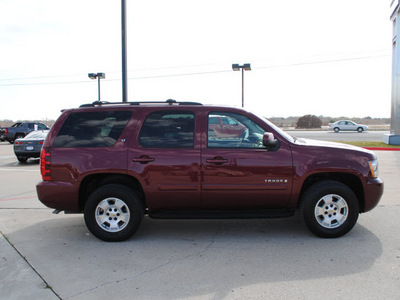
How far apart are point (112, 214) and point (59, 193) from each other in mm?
788

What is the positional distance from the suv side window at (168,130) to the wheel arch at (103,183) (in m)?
0.57

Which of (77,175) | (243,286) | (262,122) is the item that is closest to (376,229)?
(262,122)

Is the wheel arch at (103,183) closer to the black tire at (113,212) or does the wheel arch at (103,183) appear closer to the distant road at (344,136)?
the black tire at (113,212)

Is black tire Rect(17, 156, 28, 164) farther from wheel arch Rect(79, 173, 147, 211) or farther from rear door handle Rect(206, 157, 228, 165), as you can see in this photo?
rear door handle Rect(206, 157, 228, 165)

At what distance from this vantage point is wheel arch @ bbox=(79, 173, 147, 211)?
5.04m

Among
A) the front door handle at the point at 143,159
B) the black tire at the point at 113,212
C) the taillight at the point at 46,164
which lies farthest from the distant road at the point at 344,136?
the taillight at the point at 46,164

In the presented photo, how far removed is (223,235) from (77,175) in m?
2.22

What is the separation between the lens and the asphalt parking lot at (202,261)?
3.52 meters

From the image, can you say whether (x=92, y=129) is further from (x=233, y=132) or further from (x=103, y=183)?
(x=233, y=132)

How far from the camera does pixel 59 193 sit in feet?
16.3

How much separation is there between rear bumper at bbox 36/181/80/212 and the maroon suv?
14 millimetres

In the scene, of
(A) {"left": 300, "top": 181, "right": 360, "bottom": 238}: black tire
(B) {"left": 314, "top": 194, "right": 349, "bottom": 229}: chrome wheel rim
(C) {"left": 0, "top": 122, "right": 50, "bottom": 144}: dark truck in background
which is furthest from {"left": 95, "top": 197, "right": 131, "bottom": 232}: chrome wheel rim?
(C) {"left": 0, "top": 122, "right": 50, "bottom": 144}: dark truck in background

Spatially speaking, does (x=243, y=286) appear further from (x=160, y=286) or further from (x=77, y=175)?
(x=77, y=175)

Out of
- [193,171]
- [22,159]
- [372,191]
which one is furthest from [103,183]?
[22,159]
